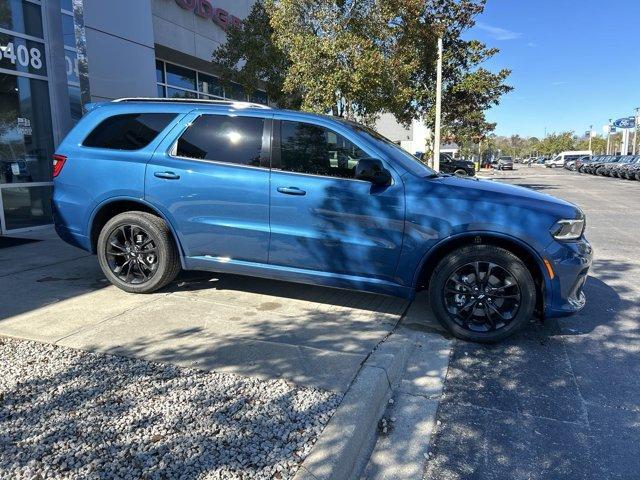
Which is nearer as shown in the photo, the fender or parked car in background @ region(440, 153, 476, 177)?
the fender

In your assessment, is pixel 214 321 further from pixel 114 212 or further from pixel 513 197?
pixel 513 197

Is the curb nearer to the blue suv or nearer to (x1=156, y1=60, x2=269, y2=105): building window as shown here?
the blue suv

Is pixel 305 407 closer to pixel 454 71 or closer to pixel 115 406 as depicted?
pixel 115 406

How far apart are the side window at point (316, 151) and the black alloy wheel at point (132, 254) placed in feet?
5.45

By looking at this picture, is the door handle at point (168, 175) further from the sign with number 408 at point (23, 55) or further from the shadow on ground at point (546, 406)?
the sign with number 408 at point (23, 55)

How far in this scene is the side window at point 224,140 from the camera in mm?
4547

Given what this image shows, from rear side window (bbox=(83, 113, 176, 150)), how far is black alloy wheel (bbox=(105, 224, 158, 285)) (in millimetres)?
842

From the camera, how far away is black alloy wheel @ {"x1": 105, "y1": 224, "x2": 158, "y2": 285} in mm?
4891

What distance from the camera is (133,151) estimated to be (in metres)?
4.84

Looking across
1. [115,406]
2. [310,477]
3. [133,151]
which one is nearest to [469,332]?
[310,477]

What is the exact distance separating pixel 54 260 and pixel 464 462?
5847 millimetres

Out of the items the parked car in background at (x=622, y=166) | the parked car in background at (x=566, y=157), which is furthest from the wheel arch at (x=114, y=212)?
the parked car in background at (x=566, y=157)

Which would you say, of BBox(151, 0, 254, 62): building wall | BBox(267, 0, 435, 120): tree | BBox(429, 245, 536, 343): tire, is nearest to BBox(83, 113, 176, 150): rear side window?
BBox(429, 245, 536, 343): tire

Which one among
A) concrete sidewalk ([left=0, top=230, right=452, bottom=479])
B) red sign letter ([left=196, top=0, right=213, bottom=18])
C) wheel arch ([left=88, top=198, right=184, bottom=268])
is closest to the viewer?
concrete sidewalk ([left=0, top=230, right=452, bottom=479])
